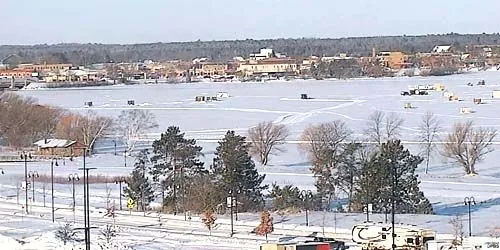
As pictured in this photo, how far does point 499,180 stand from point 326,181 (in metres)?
6.21

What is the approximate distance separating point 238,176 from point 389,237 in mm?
8336

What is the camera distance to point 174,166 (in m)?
29.0

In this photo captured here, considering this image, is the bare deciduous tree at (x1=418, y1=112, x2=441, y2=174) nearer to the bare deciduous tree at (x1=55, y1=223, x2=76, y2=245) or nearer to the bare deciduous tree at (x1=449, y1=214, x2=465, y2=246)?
the bare deciduous tree at (x1=449, y1=214, x2=465, y2=246)

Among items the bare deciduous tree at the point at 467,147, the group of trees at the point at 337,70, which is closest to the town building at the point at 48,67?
the group of trees at the point at 337,70

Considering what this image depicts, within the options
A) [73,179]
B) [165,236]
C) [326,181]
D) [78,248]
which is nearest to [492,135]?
[326,181]

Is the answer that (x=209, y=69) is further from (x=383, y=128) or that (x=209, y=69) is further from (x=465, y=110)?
(x=383, y=128)

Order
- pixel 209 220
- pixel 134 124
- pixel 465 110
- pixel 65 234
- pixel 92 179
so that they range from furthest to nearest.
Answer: pixel 465 110 → pixel 134 124 → pixel 92 179 → pixel 209 220 → pixel 65 234

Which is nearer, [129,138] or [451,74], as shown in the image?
[129,138]

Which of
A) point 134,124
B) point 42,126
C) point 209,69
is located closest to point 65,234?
point 42,126

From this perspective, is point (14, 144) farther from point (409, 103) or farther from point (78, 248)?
point (78, 248)

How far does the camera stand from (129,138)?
47781 millimetres

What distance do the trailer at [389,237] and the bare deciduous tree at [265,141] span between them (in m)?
18.0

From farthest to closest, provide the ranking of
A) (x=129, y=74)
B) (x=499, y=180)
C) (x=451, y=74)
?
(x=129, y=74)
(x=451, y=74)
(x=499, y=180)

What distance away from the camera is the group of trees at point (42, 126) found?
1829 inches
